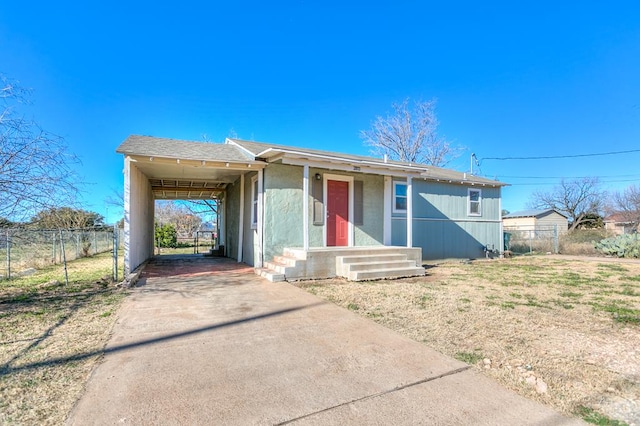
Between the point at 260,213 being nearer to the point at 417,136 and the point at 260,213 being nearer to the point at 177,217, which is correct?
the point at 417,136

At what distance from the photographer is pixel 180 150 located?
8539 millimetres

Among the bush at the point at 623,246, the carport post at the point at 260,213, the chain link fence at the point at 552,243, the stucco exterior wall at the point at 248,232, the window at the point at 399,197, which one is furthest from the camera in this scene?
the chain link fence at the point at 552,243

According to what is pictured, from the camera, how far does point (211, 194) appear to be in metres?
16.1

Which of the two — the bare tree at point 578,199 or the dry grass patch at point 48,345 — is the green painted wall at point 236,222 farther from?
the bare tree at point 578,199

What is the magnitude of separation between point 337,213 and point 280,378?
23.6 ft

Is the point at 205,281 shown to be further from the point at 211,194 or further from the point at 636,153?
the point at 636,153

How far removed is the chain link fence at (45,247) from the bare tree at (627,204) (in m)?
42.0

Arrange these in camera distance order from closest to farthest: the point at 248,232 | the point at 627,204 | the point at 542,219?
the point at 248,232
the point at 627,204
the point at 542,219

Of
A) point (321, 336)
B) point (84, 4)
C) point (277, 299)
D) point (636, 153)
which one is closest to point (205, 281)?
point (277, 299)

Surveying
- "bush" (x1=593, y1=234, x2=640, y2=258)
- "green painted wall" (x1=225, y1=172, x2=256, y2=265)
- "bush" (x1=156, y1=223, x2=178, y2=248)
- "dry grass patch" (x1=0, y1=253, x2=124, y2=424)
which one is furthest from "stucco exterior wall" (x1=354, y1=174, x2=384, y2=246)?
"bush" (x1=156, y1=223, x2=178, y2=248)

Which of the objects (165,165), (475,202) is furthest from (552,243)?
(165,165)

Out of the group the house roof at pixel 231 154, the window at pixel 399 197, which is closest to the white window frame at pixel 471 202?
the window at pixel 399 197

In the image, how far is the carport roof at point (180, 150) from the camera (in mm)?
7703

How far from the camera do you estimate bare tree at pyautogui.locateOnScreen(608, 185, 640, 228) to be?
3220cm
